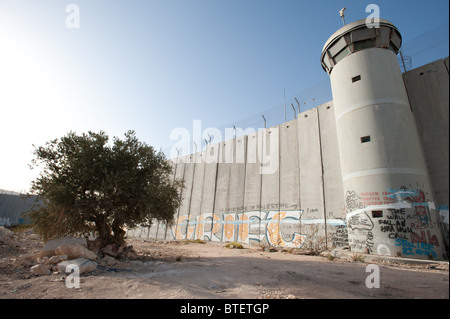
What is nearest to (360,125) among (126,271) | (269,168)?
(269,168)

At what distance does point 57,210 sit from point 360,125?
60.0ft

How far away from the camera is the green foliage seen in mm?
12156

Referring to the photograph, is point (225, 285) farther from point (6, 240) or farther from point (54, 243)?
point (6, 240)

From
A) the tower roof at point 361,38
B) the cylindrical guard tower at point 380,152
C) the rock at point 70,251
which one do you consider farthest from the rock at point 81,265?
the tower roof at point 361,38

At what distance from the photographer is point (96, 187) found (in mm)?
12609

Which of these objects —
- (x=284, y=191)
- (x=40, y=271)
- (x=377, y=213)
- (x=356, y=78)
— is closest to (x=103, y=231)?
(x=40, y=271)

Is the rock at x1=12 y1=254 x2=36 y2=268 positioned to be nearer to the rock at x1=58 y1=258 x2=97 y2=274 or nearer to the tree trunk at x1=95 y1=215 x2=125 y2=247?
the rock at x1=58 y1=258 x2=97 y2=274

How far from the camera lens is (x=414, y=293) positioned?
5883 millimetres

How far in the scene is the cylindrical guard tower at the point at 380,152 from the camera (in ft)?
39.2

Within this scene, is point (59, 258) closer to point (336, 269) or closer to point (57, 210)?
point (57, 210)

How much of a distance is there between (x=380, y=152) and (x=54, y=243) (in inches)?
726

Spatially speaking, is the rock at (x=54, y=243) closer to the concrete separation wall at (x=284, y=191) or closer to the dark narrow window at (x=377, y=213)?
the concrete separation wall at (x=284, y=191)

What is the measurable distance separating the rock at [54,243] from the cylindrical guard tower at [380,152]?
16.0 m
